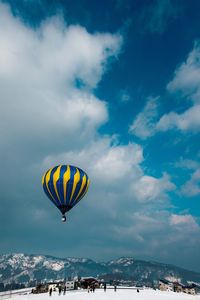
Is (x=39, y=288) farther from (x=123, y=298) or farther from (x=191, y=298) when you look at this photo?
(x=191, y=298)

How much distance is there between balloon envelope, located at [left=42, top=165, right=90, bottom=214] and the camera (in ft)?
223

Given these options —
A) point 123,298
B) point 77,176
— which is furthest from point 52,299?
point 77,176

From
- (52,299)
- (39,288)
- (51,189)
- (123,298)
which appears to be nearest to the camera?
(52,299)

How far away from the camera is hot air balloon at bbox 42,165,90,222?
6800 centimetres

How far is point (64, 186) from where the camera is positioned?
68.5m

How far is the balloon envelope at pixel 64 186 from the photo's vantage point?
223ft

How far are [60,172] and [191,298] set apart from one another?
3993 centimetres

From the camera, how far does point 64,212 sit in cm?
6731

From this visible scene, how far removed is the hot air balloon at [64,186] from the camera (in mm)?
68000

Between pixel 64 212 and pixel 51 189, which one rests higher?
pixel 51 189

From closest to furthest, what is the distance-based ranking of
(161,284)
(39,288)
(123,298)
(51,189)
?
1. (123,298)
2. (51,189)
3. (39,288)
4. (161,284)

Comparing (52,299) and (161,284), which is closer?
(52,299)

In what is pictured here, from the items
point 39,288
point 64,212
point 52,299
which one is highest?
point 64,212

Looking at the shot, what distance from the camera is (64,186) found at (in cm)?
6850
